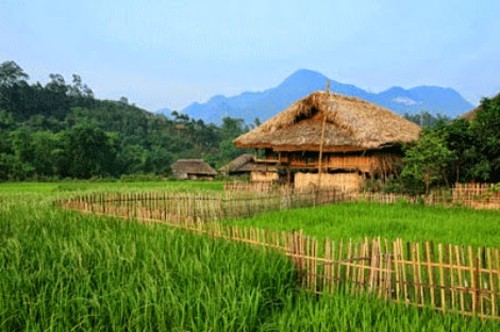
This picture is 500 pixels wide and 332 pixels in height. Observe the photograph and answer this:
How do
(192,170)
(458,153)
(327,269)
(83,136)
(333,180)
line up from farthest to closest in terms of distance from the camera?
(192,170), (83,136), (333,180), (458,153), (327,269)

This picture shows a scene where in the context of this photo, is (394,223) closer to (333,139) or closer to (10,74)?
(333,139)

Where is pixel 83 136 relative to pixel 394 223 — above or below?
above

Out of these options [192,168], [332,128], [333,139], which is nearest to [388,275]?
[333,139]

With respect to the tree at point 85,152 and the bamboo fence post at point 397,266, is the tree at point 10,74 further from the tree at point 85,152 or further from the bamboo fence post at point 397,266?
the bamboo fence post at point 397,266

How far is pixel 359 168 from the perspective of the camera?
18312 mm

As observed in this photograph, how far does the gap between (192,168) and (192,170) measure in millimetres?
236

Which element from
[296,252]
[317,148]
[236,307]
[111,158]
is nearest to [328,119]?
[317,148]

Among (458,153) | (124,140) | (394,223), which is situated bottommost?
(394,223)

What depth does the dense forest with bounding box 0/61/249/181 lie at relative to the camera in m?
33.4

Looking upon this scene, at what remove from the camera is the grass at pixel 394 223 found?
7.84 metres

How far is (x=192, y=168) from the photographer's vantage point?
4450cm

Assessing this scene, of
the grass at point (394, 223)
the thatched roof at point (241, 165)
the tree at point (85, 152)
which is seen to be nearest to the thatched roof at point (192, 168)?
the thatched roof at point (241, 165)

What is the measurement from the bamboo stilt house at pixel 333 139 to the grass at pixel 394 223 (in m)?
5.48

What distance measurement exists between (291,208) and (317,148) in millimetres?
6414
